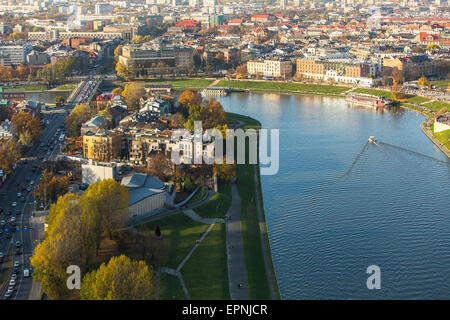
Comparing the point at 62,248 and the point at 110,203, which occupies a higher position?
the point at 110,203

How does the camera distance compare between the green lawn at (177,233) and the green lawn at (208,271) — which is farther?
the green lawn at (177,233)

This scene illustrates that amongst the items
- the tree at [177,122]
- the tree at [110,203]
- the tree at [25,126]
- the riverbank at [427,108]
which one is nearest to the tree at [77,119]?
the tree at [25,126]

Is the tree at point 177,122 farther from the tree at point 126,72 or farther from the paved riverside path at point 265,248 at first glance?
the tree at point 126,72

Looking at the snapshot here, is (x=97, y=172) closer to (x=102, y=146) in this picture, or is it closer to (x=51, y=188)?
(x=51, y=188)

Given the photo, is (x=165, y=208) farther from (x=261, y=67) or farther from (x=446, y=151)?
(x=261, y=67)

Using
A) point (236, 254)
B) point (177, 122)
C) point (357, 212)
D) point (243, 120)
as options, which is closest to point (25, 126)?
point (177, 122)

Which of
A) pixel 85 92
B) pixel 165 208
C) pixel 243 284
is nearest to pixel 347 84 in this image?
pixel 85 92
